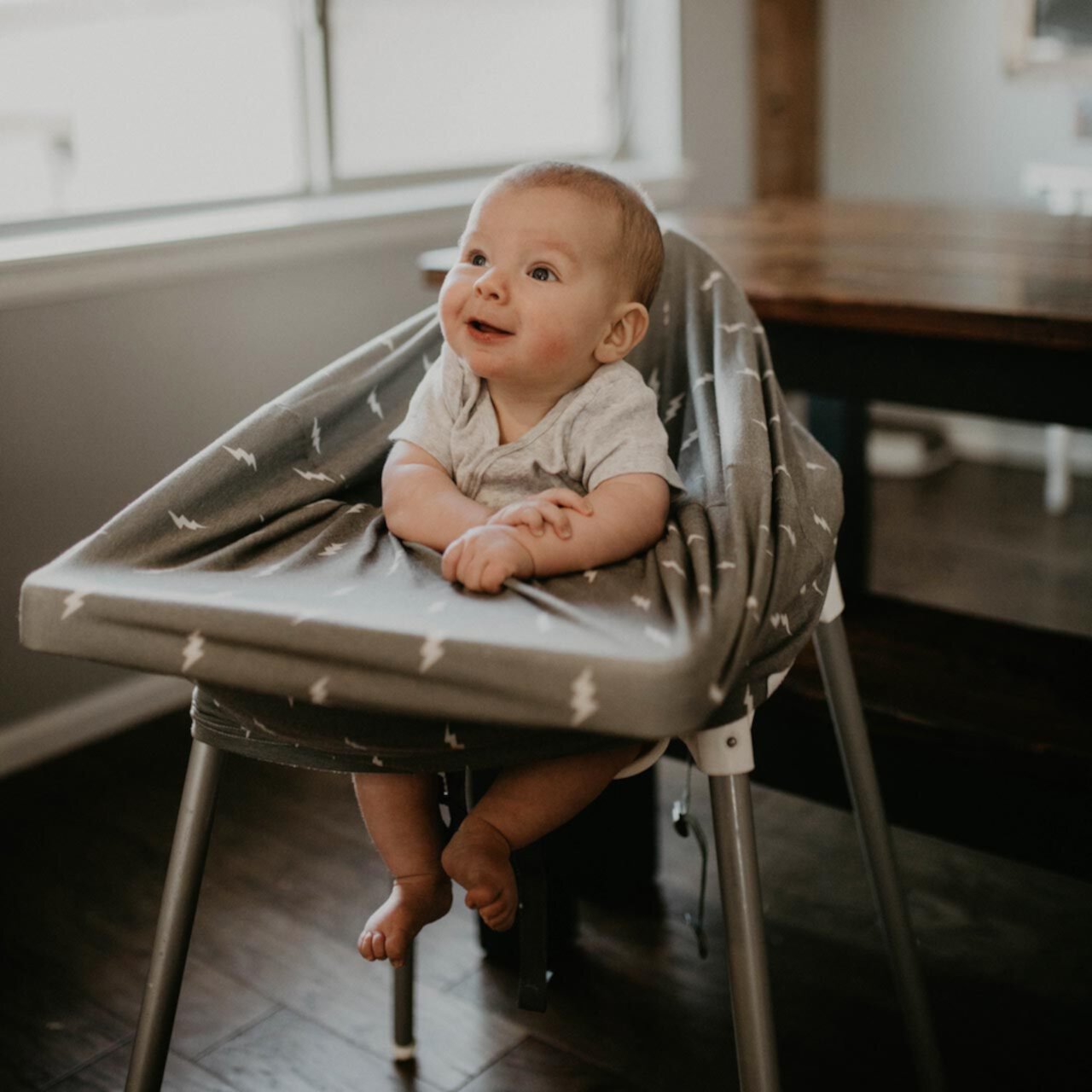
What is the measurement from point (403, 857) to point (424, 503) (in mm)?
244

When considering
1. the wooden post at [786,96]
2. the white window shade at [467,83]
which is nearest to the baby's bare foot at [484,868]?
the white window shade at [467,83]

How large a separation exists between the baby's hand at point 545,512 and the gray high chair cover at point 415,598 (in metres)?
0.03

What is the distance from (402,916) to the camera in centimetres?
95

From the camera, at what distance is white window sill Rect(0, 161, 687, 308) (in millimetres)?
1896

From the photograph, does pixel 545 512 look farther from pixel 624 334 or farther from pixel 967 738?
pixel 967 738

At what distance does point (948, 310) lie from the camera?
1342 millimetres

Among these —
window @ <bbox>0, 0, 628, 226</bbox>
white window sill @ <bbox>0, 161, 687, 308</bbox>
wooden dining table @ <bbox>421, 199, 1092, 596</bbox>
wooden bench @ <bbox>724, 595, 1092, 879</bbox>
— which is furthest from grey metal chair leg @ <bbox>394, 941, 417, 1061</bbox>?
window @ <bbox>0, 0, 628, 226</bbox>

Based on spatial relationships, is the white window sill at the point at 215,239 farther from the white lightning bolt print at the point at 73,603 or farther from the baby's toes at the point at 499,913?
the baby's toes at the point at 499,913

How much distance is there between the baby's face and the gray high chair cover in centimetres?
13

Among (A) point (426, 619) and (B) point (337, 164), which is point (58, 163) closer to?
(B) point (337, 164)

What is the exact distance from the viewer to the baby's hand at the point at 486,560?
832 mm

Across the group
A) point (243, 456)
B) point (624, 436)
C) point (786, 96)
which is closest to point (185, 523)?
point (243, 456)

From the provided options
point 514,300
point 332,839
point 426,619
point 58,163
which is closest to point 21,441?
point 58,163

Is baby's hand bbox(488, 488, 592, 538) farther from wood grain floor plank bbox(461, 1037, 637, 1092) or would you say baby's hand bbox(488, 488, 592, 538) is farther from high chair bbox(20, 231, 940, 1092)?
wood grain floor plank bbox(461, 1037, 637, 1092)
